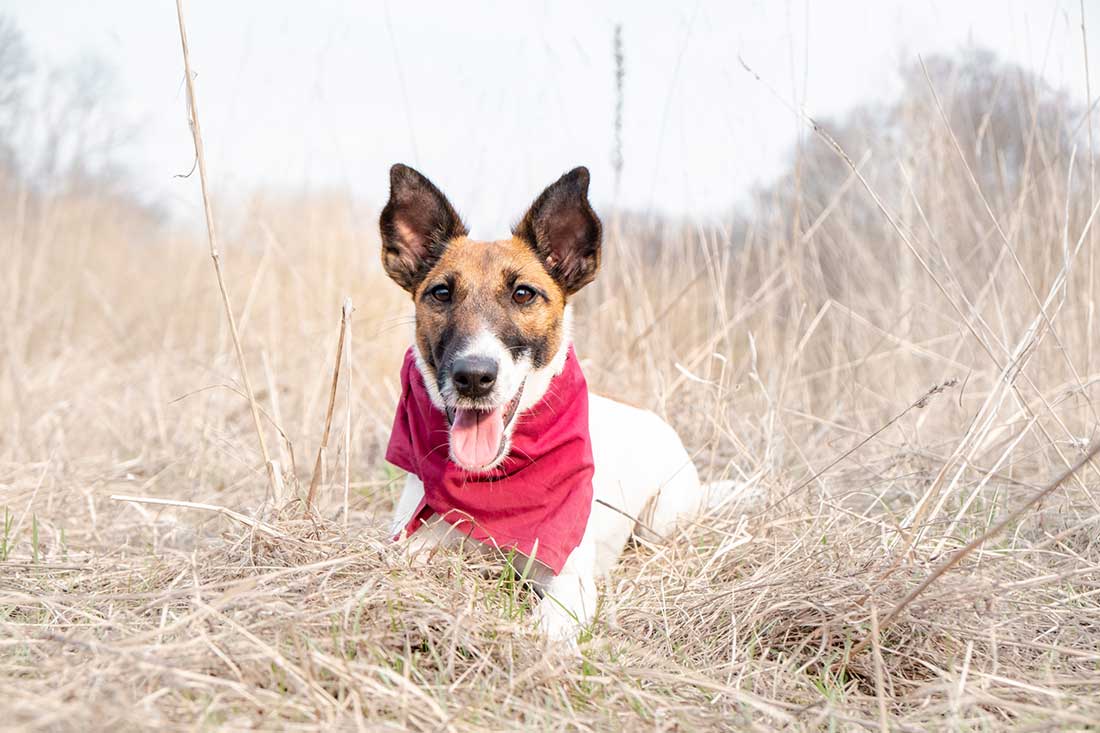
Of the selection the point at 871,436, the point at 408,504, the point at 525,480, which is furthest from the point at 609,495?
the point at 871,436

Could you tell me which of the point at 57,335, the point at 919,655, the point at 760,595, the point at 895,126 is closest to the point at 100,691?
the point at 760,595

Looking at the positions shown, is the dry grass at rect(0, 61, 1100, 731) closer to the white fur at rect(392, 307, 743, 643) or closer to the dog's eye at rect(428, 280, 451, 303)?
the white fur at rect(392, 307, 743, 643)

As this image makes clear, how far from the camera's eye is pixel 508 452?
309 centimetres

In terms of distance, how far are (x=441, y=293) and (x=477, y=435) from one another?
0.57 meters

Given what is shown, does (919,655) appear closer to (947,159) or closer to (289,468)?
(289,468)

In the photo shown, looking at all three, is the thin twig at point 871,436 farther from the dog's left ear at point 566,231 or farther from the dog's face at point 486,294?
the dog's left ear at point 566,231

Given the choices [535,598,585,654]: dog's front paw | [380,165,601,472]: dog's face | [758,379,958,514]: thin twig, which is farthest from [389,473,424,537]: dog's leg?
[758,379,958,514]: thin twig

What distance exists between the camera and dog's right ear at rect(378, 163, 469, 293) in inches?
130

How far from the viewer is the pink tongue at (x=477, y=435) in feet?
9.49

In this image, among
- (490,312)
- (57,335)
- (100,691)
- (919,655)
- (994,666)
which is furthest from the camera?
(57,335)

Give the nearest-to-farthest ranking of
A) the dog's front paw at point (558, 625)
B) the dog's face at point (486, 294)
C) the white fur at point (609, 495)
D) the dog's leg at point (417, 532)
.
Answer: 1. the dog's front paw at point (558, 625)
2. the dog's face at point (486, 294)
3. the dog's leg at point (417, 532)
4. the white fur at point (609, 495)

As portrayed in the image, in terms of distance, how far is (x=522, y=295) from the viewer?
3162mm

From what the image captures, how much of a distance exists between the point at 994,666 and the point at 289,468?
227cm

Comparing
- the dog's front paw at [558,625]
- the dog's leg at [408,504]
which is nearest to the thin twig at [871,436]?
the dog's front paw at [558,625]
